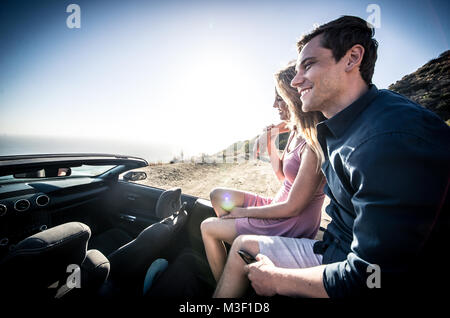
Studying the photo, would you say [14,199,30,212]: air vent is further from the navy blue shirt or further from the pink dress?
the navy blue shirt

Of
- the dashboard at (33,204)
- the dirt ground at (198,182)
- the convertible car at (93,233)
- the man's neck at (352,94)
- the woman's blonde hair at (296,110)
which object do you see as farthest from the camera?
the dirt ground at (198,182)

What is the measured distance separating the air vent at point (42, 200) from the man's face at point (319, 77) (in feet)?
10.2

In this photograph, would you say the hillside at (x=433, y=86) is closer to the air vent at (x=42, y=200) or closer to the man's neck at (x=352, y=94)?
the man's neck at (x=352, y=94)

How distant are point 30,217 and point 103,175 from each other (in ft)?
3.82

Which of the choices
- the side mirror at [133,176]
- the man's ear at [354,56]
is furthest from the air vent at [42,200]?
the man's ear at [354,56]

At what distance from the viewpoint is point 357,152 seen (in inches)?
35.5

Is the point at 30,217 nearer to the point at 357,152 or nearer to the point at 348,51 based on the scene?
the point at 357,152

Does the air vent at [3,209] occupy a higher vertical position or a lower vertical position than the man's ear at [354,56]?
lower

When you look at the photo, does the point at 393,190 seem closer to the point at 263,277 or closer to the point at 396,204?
the point at 396,204

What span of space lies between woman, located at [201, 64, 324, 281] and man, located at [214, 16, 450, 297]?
0.86ft

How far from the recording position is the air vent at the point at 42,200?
213cm
